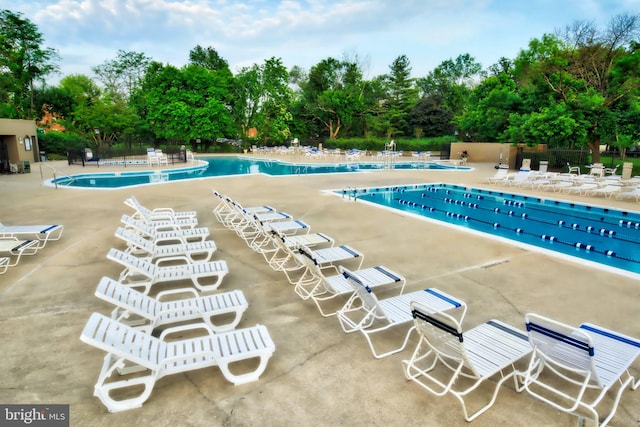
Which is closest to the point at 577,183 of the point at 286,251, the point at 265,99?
the point at 286,251

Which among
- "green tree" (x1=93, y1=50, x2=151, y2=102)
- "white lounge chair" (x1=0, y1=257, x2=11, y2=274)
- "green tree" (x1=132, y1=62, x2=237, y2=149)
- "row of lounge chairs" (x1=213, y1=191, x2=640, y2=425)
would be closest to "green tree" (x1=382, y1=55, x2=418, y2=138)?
"green tree" (x1=132, y1=62, x2=237, y2=149)

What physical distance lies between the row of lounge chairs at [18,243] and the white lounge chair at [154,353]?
149 inches

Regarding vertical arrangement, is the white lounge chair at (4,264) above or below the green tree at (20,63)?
below

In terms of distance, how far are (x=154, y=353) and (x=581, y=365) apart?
3060 millimetres

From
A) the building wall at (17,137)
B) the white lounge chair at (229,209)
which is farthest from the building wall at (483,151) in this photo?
the building wall at (17,137)

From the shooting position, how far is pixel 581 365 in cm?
242

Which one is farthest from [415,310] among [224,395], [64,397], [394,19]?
[394,19]

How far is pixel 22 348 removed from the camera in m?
3.31

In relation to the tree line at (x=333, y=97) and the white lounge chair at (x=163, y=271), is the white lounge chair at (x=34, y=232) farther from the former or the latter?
the tree line at (x=333, y=97)

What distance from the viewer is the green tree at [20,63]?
28.5 metres

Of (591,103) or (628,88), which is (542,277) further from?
(628,88)

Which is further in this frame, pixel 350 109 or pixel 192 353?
pixel 350 109

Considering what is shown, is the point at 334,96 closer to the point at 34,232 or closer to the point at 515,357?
the point at 34,232

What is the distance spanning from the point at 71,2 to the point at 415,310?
3549cm
